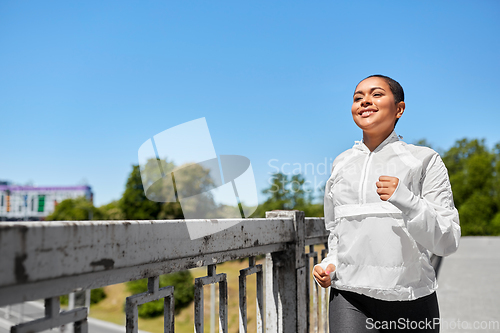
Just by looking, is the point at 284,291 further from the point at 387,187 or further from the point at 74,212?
the point at 74,212

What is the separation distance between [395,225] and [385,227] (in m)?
0.04

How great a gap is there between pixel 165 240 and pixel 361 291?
2.70 feet

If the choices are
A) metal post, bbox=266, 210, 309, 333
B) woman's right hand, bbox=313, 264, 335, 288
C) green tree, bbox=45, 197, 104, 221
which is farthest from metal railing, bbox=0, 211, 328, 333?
green tree, bbox=45, 197, 104, 221

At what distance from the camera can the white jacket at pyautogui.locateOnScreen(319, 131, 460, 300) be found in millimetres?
1368

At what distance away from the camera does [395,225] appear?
1.49m

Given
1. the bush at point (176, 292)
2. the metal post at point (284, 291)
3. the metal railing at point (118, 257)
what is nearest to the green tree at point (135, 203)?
the bush at point (176, 292)

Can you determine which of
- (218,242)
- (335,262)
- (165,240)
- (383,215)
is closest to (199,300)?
(218,242)

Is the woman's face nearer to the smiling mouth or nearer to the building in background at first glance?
the smiling mouth

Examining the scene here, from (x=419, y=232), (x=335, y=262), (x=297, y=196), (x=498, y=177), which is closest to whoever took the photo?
(x=419, y=232)

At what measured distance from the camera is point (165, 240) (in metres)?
1.23

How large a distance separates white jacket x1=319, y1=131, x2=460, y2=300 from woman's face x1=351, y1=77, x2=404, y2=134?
3.5 inches

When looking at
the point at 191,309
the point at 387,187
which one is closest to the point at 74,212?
the point at 191,309

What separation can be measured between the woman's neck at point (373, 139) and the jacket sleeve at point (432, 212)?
247 millimetres

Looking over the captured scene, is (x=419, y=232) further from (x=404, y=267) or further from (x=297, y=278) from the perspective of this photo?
(x=297, y=278)
